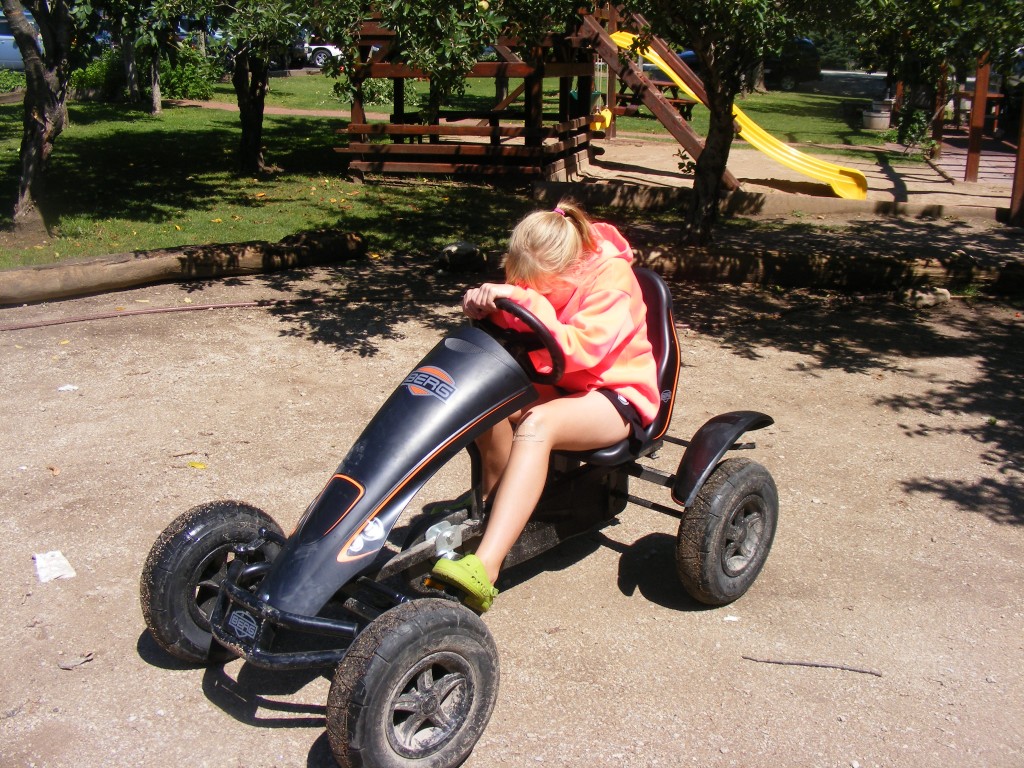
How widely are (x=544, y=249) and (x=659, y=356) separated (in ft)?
2.34

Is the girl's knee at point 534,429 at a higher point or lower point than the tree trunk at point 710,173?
lower

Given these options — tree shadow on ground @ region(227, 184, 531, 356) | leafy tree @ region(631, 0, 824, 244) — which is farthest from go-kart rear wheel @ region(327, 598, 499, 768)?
leafy tree @ region(631, 0, 824, 244)

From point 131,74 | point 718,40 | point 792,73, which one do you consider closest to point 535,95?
point 718,40

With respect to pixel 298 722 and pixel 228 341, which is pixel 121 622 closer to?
pixel 298 722

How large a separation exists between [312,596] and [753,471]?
5.69 ft

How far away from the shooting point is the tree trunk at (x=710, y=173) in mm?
8383

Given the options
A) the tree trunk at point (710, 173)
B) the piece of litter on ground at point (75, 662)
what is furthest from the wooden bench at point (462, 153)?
the piece of litter on ground at point (75, 662)

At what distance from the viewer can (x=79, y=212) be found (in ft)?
32.7

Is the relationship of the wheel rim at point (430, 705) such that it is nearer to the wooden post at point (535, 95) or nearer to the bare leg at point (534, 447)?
the bare leg at point (534, 447)

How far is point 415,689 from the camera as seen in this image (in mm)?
2820

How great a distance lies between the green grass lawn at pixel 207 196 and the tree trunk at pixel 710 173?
183 centimetres

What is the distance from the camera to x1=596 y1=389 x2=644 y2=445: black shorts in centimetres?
354

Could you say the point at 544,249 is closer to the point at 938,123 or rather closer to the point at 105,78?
the point at 938,123

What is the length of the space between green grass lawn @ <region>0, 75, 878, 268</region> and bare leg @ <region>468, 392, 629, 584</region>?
18.6 ft
